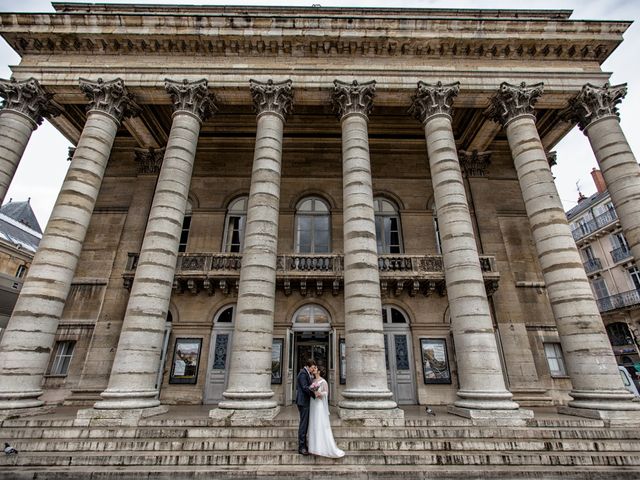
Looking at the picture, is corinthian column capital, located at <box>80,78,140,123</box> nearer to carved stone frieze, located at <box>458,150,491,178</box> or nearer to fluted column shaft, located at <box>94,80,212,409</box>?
fluted column shaft, located at <box>94,80,212,409</box>

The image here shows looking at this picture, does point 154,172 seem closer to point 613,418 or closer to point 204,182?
point 204,182

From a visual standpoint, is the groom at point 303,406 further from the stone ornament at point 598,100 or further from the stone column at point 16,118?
the stone ornament at point 598,100

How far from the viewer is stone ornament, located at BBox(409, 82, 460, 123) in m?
11.7

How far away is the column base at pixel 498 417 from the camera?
7.79m

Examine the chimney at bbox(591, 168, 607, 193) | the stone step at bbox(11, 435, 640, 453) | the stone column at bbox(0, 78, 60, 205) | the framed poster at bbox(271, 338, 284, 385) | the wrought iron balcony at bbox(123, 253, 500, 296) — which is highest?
the chimney at bbox(591, 168, 607, 193)

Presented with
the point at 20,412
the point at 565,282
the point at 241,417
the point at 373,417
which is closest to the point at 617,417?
the point at 565,282

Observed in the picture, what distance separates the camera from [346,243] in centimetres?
998

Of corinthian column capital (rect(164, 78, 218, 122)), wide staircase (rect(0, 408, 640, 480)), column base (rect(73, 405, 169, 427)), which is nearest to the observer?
wide staircase (rect(0, 408, 640, 480))

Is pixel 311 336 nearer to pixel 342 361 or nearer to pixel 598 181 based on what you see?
pixel 342 361

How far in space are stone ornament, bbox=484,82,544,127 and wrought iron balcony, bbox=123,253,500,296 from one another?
17.3 feet

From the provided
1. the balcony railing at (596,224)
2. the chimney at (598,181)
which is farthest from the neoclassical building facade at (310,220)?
the chimney at (598,181)

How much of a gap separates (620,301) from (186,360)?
2947cm

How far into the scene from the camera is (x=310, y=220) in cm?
1509

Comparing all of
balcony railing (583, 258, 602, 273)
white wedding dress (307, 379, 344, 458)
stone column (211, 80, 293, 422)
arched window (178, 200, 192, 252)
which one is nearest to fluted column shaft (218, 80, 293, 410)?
stone column (211, 80, 293, 422)
